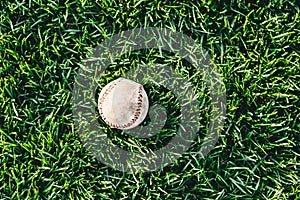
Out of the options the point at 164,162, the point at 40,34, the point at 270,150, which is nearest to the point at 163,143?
the point at 164,162

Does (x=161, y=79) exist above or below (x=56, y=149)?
above

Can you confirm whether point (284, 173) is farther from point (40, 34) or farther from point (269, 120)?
point (40, 34)

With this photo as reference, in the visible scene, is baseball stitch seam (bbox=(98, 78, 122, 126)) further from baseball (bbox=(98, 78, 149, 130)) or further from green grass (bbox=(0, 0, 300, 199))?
green grass (bbox=(0, 0, 300, 199))

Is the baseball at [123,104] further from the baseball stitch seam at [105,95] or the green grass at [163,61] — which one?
the green grass at [163,61]

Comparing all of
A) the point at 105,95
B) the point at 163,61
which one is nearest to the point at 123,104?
the point at 105,95

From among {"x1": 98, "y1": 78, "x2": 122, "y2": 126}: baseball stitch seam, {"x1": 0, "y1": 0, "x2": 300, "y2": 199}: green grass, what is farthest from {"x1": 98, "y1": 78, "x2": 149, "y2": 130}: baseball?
{"x1": 0, "y1": 0, "x2": 300, "y2": 199}: green grass

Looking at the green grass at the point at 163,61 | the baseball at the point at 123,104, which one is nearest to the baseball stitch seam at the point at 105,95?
the baseball at the point at 123,104
